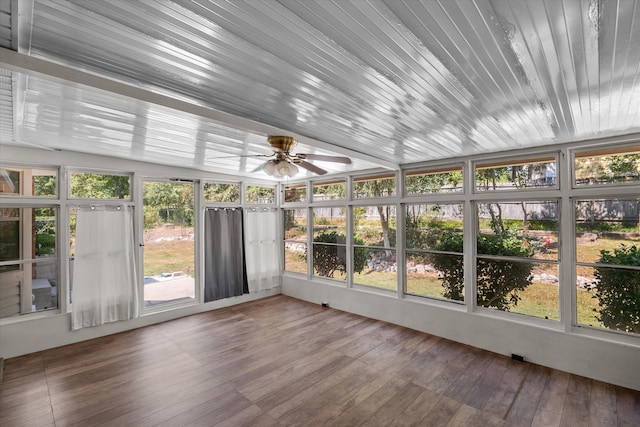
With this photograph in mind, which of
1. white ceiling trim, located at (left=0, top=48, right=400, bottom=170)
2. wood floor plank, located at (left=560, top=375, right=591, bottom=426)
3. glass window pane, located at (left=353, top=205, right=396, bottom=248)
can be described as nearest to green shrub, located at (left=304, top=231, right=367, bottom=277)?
glass window pane, located at (left=353, top=205, right=396, bottom=248)

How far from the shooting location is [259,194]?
6.25 m

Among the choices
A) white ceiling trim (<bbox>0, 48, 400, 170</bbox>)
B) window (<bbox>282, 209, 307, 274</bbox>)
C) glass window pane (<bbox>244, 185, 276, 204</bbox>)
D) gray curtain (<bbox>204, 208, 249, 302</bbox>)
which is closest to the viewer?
white ceiling trim (<bbox>0, 48, 400, 170</bbox>)

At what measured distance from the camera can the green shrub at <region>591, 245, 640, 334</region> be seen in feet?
10.1

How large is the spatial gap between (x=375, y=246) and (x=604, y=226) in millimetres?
2880

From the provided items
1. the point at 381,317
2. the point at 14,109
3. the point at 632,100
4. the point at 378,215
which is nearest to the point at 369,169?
the point at 378,215

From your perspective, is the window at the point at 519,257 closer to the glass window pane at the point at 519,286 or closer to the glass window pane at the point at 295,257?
the glass window pane at the point at 519,286

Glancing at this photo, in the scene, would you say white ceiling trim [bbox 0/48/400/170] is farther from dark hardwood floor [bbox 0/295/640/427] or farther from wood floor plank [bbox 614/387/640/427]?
wood floor plank [bbox 614/387/640/427]

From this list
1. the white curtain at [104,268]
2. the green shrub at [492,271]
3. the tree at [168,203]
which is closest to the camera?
the green shrub at [492,271]

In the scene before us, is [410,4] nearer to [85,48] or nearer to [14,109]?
[85,48]

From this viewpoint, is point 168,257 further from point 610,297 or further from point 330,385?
point 610,297

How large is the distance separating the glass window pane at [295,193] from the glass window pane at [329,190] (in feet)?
1.03

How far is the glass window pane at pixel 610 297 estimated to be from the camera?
3074 millimetres

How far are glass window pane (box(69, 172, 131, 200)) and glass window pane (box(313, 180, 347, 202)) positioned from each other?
125 inches

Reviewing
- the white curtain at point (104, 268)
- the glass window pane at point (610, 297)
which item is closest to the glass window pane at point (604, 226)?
the glass window pane at point (610, 297)
